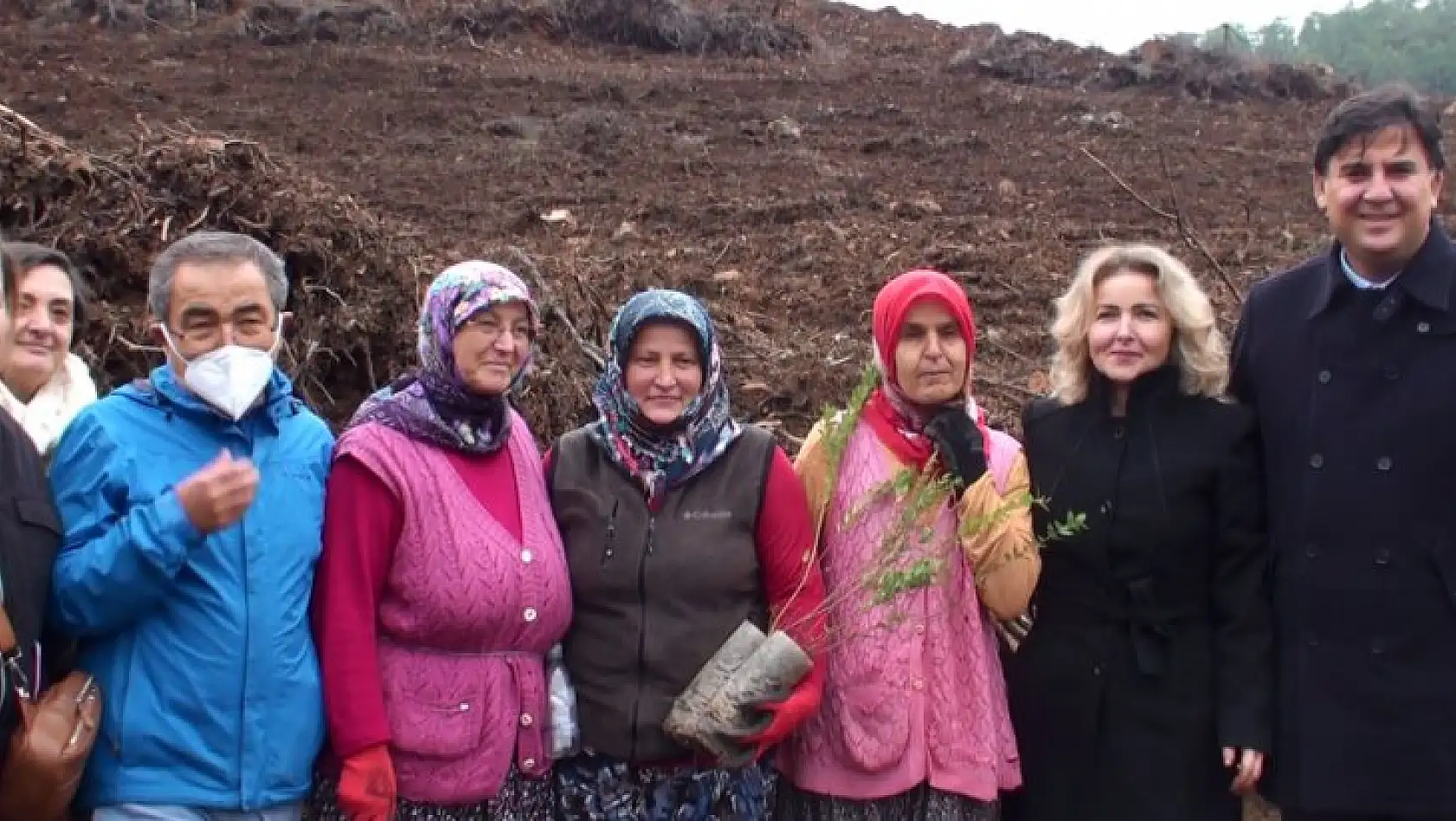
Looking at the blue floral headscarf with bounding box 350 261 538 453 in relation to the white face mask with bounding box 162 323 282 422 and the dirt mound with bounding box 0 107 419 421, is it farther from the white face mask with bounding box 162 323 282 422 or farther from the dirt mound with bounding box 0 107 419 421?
the dirt mound with bounding box 0 107 419 421

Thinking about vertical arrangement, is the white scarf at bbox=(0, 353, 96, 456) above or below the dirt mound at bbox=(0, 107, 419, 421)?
below

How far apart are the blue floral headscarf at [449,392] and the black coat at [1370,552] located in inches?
66.7

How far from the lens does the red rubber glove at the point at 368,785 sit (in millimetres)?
2926

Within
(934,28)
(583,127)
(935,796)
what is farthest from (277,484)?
(934,28)

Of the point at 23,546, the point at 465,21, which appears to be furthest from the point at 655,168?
the point at 23,546

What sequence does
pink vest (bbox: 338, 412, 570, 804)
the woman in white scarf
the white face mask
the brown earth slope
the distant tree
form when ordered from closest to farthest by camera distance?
the white face mask
pink vest (bbox: 338, 412, 570, 804)
the woman in white scarf
the brown earth slope
the distant tree

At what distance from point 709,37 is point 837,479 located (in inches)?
652

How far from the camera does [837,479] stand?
11.1ft

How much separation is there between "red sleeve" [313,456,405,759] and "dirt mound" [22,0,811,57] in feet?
49.2

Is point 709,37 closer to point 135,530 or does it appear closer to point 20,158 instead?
point 20,158

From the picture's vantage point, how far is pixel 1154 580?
10.9ft

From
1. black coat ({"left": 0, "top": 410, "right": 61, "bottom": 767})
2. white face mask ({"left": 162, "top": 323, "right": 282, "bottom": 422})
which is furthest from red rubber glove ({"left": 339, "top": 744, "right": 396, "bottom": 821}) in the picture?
white face mask ({"left": 162, "top": 323, "right": 282, "bottom": 422})

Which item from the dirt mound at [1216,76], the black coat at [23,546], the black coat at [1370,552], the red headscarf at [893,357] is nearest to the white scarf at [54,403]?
the black coat at [23,546]

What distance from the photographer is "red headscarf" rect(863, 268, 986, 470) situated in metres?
3.35
